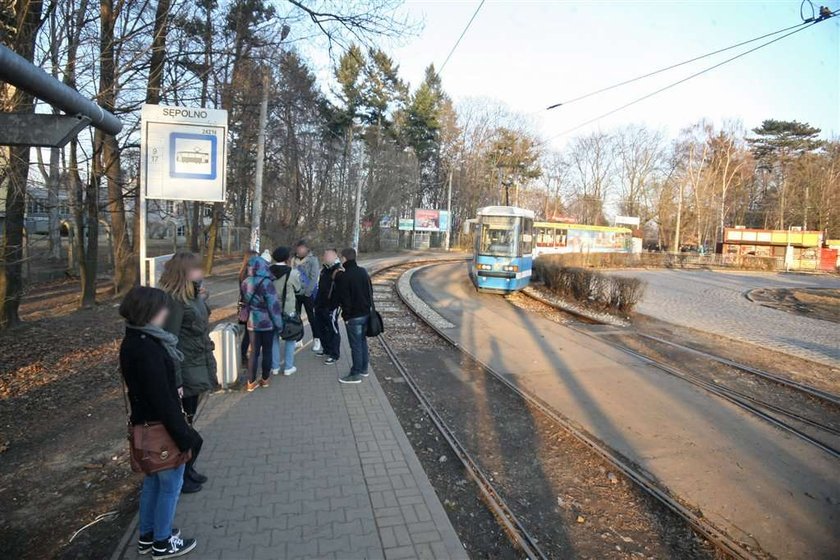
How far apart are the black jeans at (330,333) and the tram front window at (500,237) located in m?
11.1

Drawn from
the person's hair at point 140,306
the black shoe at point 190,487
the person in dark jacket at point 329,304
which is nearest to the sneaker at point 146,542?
the black shoe at point 190,487

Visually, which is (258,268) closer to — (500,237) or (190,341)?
(190,341)

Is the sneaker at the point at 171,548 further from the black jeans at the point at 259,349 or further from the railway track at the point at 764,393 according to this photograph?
the railway track at the point at 764,393

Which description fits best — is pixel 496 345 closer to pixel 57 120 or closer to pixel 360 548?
pixel 360 548

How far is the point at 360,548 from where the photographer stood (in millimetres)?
3244

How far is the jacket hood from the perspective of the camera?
6.13 meters

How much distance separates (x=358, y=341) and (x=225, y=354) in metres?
1.73

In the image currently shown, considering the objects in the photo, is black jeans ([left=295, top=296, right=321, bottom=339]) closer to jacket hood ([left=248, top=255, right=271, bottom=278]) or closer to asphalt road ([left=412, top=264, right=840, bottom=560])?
jacket hood ([left=248, top=255, right=271, bottom=278])

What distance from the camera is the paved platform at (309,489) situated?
10.7ft

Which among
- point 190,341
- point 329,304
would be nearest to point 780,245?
point 329,304

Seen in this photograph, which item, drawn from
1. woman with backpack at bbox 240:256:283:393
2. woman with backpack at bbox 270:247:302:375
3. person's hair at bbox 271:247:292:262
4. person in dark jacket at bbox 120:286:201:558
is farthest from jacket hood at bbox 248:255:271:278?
person in dark jacket at bbox 120:286:201:558

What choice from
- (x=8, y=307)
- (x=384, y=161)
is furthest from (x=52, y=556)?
(x=384, y=161)

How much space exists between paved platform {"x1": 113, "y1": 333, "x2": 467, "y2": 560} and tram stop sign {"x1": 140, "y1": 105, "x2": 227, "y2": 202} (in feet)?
10.6

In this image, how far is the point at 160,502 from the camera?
3107 millimetres
